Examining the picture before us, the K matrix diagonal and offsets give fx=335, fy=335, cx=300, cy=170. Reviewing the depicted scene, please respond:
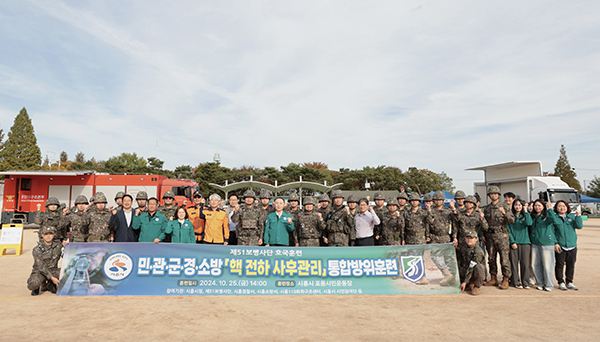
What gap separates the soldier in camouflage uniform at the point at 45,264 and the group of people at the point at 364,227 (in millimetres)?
29

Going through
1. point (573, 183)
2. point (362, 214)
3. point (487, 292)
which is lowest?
point (487, 292)

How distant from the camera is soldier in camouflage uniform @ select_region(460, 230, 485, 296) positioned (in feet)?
20.1

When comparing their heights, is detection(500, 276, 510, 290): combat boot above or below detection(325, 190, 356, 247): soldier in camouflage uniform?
below

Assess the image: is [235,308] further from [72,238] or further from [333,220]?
[72,238]

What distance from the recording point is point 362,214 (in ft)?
22.9

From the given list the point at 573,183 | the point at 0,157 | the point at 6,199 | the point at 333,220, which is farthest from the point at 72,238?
the point at 573,183

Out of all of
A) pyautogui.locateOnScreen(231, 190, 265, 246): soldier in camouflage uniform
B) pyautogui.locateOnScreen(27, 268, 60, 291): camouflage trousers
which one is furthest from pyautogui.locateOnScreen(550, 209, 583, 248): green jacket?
pyautogui.locateOnScreen(27, 268, 60, 291): camouflage trousers

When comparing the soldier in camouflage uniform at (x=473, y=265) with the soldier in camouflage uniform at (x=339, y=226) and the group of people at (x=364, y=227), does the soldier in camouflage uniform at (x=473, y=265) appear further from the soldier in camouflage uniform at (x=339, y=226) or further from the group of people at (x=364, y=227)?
the soldier in camouflage uniform at (x=339, y=226)

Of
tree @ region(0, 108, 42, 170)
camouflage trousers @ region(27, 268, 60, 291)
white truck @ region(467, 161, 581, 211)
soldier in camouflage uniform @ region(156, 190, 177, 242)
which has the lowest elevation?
camouflage trousers @ region(27, 268, 60, 291)

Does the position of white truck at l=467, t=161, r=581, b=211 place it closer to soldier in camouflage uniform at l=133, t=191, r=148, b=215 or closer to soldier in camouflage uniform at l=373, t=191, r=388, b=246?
soldier in camouflage uniform at l=373, t=191, r=388, b=246

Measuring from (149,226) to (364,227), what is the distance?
4.35 meters

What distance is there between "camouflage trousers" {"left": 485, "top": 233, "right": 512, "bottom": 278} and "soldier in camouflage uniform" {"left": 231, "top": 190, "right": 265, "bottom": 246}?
4.78m

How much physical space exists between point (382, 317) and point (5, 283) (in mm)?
7530

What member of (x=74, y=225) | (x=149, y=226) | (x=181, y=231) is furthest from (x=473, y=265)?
(x=74, y=225)
